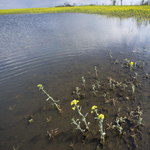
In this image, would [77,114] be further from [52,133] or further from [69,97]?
[52,133]

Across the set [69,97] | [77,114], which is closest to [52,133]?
[77,114]

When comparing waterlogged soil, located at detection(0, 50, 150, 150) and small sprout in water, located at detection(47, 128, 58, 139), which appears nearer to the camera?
waterlogged soil, located at detection(0, 50, 150, 150)

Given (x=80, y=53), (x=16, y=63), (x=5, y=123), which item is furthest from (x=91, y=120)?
(x=16, y=63)

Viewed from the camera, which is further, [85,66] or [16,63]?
[16,63]

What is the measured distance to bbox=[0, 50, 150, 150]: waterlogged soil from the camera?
324 cm

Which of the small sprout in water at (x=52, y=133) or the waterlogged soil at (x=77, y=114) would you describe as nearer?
the waterlogged soil at (x=77, y=114)

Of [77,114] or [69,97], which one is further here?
[69,97]

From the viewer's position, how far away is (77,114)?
164 inches

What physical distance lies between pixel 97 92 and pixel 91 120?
5.29 feet

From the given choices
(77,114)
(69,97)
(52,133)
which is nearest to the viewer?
(52,133)

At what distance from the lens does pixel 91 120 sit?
12.7ft

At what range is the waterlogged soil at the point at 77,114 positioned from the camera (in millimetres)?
3236

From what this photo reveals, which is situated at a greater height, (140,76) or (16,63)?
(16,63)

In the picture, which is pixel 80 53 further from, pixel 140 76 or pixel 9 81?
pixel 9 81
